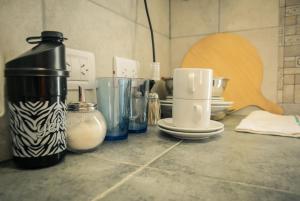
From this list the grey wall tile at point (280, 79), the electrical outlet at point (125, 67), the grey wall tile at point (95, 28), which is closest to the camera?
the grey wall tile at point (95, 28)

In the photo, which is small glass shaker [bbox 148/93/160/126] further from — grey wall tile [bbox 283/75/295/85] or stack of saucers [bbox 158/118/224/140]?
grey wall tile [bbox 283/75/295/85]

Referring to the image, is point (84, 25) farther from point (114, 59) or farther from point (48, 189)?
point (48, 189)

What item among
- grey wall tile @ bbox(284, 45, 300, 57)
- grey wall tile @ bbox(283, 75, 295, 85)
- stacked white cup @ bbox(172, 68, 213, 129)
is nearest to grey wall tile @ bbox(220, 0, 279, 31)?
grey wall tile @ bbox(284, 45, 300, 57)

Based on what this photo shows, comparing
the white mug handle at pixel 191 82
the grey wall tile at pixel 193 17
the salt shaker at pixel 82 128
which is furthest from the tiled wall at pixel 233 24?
the salt shaker at pixel 82 128

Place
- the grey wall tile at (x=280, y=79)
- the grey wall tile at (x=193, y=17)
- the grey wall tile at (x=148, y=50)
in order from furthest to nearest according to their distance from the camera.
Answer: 1. the grey wall tile at (x=193, y=17)
2. the grey wall tile at (x=280, y=79)
3. the grey wall tile at (x=148, y=50)

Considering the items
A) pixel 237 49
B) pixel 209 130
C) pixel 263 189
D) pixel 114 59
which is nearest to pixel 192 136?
pixel 209 130

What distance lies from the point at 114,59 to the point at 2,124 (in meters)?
0.42

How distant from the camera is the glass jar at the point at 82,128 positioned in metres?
0.48

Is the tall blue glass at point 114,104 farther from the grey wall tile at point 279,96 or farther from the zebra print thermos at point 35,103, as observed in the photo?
the grey wall tile at point 279,96

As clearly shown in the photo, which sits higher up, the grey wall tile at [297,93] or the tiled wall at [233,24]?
the tiled wall at [233,24]

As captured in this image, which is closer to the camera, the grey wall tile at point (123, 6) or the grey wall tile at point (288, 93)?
the grey wall tile at point (123, 6)

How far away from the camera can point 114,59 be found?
31.0 inches

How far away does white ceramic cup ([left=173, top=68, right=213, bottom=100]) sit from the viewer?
0.59 meters

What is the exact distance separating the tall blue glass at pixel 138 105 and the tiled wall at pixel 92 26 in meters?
0.11
